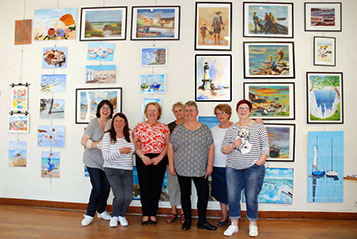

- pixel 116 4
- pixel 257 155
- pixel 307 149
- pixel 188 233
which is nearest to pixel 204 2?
pixel 116 4

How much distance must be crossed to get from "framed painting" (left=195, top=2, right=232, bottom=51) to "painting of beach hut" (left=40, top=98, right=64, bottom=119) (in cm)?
213

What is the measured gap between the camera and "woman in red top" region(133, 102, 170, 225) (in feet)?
8.75

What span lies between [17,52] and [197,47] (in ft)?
8.91

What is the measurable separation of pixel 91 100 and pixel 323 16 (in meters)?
3.44

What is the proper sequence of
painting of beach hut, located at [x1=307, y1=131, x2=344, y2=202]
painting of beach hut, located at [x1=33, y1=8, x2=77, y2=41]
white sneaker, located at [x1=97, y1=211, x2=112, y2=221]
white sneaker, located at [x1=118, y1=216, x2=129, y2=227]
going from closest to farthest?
white sneaker, located at [x1=118, y1=216, x2=129, y2=227] < white sneaker, located at [x1=97, y1=211, x2=112, y2=221] < painting of beach hut, located at [x1=307, y1=131, x2=344, y2=202] < painting of beach hut, located at [x1=33, y1=8, x2=77, y2=41]

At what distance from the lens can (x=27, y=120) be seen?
3477 mm

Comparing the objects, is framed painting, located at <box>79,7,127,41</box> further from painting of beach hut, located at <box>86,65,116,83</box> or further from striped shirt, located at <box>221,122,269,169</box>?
striped shirt, located at <box>221,122,269,169</box>

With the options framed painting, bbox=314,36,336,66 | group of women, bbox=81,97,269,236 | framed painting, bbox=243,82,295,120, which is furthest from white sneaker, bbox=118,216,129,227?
framed painting, bbox=314,36,336,66

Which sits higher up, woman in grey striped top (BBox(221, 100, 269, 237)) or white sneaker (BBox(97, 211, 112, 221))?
woman in grey striped top (BBox(221, 100, 269, 237))

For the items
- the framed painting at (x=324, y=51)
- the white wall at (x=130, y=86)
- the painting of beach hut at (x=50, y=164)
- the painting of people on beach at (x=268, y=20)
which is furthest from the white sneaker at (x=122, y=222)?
the framed painting at (x=324, y=51)

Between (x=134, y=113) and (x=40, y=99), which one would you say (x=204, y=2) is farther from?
(x=40, y=99)

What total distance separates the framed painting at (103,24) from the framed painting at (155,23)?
0.57 ft

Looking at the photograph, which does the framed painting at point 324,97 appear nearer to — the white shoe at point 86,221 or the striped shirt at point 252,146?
the striped shirt at point 252,146

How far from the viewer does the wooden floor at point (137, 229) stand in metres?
2.46
